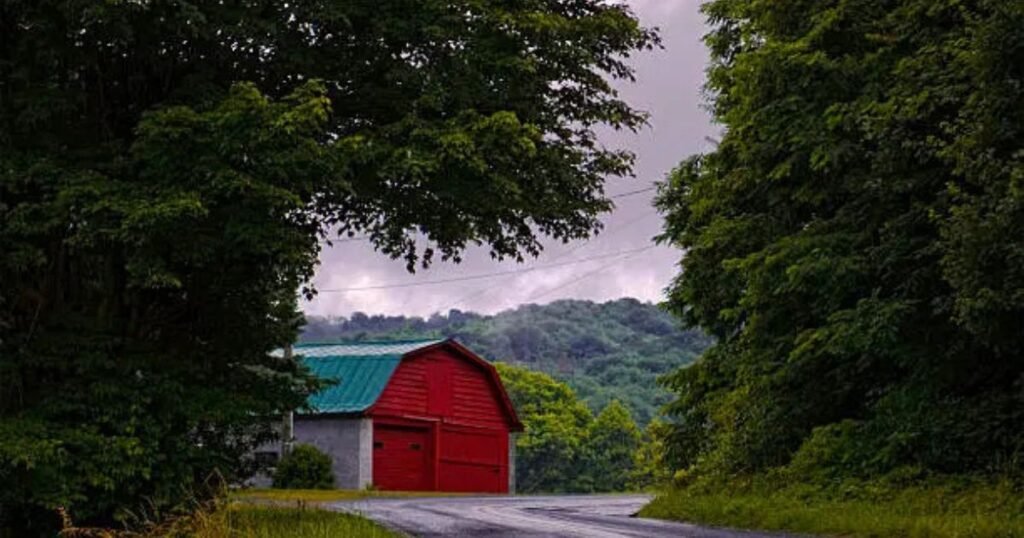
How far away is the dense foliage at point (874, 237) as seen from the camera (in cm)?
1650

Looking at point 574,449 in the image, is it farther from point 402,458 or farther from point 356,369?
point 356,369

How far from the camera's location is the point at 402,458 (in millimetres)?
42844

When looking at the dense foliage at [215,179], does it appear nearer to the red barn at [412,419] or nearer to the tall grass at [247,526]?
the tall grass at [247,526]

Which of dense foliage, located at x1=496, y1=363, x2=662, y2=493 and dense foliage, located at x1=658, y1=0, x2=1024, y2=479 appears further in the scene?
dense foliage, located at x1=496, y1=363, x2=662, y2=493

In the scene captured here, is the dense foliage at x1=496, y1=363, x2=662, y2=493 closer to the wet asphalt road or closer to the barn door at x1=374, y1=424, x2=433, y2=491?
the barn door at x1=374, y1=424, x2=433, y2=491

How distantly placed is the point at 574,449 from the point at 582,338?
56571 mm

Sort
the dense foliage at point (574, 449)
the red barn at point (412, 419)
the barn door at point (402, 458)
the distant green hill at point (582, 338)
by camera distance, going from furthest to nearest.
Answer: the distant green hill at point (582, 338) < the dense foliage at point (574, 449) < the barn door at point (402, 458) < the red barn at point (412, 419)

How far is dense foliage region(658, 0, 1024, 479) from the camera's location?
1650 cm

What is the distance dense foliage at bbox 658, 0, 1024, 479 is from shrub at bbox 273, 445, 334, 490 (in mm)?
17195

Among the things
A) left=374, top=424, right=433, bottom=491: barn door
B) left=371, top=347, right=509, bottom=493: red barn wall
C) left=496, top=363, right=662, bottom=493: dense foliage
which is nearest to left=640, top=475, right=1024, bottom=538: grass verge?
left=374, top=424, right=433, bottom=491: barn door

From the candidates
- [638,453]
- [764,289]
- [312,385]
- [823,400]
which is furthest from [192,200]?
[638,453]

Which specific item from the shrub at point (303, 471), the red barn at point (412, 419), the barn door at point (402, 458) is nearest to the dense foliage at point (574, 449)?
the red barn at point (412, 419)

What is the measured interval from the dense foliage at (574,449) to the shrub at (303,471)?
3077 centimetres

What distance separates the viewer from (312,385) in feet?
61.6
